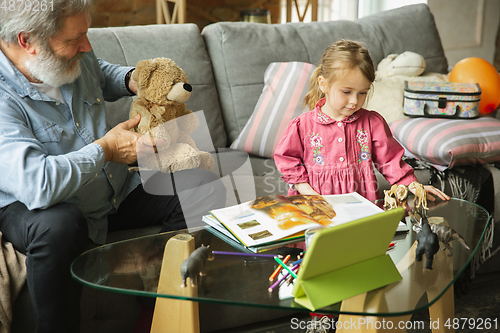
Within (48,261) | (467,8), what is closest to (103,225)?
(48,261)

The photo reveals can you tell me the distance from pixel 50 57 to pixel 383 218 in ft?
2.89

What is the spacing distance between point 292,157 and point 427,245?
521 mm

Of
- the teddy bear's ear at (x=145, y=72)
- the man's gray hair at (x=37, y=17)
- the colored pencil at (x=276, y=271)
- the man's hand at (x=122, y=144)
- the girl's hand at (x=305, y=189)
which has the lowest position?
the girl's hand at (x=305, y=189)

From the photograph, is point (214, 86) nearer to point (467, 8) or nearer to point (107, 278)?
point (107, 278)

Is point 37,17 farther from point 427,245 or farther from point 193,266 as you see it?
point 427,245

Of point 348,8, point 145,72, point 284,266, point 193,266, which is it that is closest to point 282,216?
point 284,266

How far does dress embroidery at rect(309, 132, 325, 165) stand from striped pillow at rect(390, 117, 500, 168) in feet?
1.70

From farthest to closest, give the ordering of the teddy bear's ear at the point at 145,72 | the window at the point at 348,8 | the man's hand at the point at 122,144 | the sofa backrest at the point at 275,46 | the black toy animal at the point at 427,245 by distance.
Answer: the window at the point at 348,8 → the sofa backrest at the point at 275,46 → the teddy bear's ear at the point at 145,72 → the man's hand at the point at 122,144 → the black toy animal at the point at 427,245

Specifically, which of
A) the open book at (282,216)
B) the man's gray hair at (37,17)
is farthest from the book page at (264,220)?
the man's gray hair at (37,17)

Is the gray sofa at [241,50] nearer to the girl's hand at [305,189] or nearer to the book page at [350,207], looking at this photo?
the girl's hand at [305,189]

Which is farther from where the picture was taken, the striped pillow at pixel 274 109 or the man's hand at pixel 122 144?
the striped pillow at pixel 274 109

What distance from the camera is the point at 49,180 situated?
0.96 metres

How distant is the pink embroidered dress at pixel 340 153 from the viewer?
1273mm

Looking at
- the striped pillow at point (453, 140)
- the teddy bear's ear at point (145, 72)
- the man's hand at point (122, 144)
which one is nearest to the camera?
the man's hand at point (122, 144)
